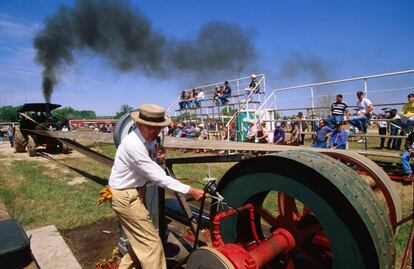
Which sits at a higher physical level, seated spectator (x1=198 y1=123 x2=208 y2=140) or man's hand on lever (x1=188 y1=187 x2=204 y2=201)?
seated spectator (x1=198 y1=123 x2=208 y2=140)

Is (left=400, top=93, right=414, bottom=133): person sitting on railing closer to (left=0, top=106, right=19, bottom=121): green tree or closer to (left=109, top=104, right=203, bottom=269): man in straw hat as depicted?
(left=109, top=104, right=203, bottom=269): man in straw hat

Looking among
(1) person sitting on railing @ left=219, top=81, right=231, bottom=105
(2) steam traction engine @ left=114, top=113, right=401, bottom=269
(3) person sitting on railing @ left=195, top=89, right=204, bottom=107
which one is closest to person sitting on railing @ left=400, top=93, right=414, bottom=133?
(2) steam traction engine @ left=114, top=113, right=401, bottom=269

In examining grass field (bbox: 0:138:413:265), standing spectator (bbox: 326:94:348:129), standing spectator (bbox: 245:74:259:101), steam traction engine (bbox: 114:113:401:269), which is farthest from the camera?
standing spectator (bbox: 245:74:259:101)

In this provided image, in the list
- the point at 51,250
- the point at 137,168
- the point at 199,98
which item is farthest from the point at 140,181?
the point at 199,98

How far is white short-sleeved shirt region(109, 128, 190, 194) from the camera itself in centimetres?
270

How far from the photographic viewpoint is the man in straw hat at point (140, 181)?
2.79 meters

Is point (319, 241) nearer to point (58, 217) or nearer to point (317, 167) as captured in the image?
point (317, 167)

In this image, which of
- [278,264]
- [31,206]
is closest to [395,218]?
[278,264]

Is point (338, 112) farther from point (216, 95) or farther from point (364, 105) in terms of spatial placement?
point (216, 95)

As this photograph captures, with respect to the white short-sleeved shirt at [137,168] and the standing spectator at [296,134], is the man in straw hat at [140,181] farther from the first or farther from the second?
the standing spectator at [296,134]

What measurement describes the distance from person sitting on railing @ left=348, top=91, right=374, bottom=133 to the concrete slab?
8.60 m

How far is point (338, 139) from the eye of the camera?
897 centimetres

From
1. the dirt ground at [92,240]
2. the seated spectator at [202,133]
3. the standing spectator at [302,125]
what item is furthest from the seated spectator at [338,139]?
the seated spectator at [202,133]

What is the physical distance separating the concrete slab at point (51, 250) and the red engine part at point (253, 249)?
2.49m
